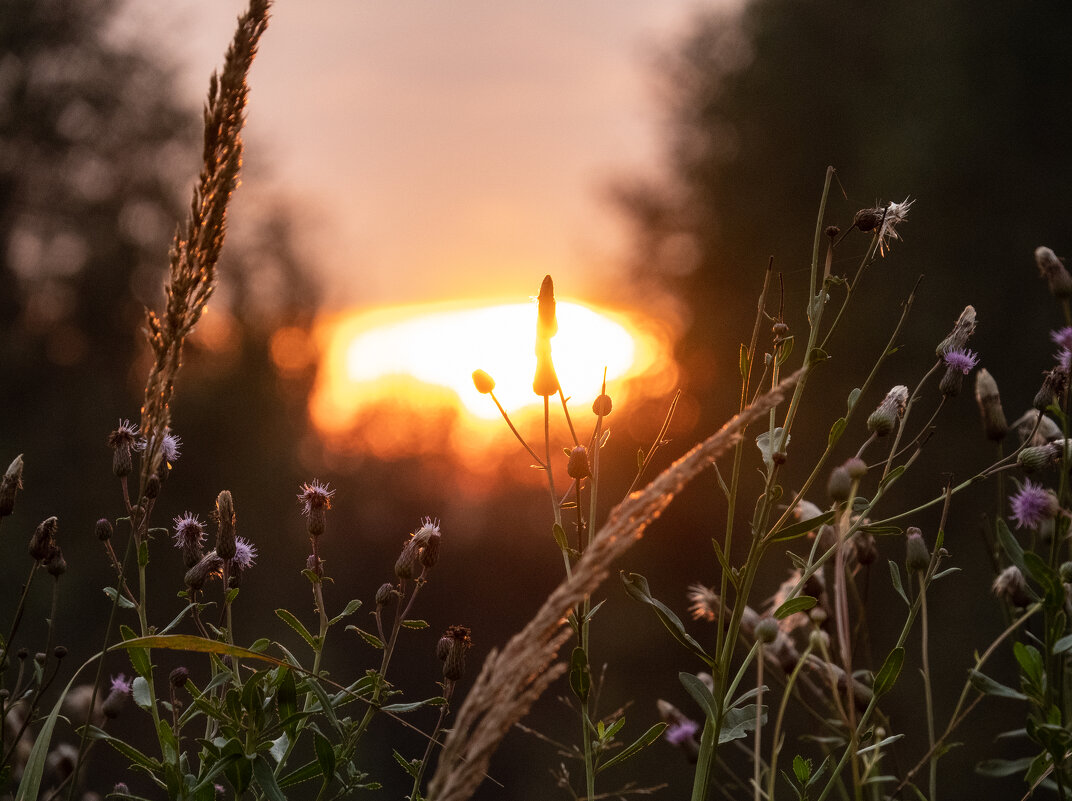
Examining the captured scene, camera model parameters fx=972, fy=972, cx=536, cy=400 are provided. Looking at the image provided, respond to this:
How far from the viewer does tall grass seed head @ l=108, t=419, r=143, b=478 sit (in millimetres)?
1379

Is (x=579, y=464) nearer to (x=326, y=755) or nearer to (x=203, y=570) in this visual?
(x=326, y=755)

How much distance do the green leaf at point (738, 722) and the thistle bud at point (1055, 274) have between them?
25.1 inches

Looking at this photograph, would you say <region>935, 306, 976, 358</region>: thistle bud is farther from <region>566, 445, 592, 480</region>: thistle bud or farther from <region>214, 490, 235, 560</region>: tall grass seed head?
<region>214, 490, 235, 560</region>: tall grass seed head

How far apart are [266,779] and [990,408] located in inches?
42.8

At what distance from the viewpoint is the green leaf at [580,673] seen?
1.07 meters

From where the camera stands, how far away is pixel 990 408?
1.40 m

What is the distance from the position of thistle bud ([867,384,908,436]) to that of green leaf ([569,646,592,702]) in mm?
467

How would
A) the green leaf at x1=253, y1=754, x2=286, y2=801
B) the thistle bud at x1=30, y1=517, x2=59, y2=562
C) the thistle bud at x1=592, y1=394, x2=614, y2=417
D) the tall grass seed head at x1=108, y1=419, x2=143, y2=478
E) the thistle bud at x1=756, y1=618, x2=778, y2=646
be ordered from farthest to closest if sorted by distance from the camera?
the tall grass seed head at x1=108, y1=419, x2=143, y2=478 < the thistle bud at x1=30, y1=517, x2=59, y2=562 < the thistle bud at x1=592, y1=394, x2=614, y2=417 < the green leaf at x1=253, y1=754, x2=286, y2=801 < the thistle bud at x1=756, y1=618, x2=778, y2=646

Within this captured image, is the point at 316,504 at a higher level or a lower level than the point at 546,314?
lower

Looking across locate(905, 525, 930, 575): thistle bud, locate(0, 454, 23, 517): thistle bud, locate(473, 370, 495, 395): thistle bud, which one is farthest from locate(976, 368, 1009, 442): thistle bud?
locate(0, 454, 23, 517): thistle bud

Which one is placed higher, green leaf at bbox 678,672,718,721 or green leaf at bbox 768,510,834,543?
green leaf at bbox 768,510,834,543

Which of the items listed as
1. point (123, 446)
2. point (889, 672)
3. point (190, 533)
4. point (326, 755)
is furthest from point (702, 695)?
point (123, 446)

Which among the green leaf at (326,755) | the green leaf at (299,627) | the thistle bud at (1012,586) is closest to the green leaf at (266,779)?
the green leaf at (326,755)

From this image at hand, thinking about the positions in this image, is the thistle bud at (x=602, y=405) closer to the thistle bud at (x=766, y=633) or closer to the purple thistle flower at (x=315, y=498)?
the thistle bud at (x=766, y=633)
